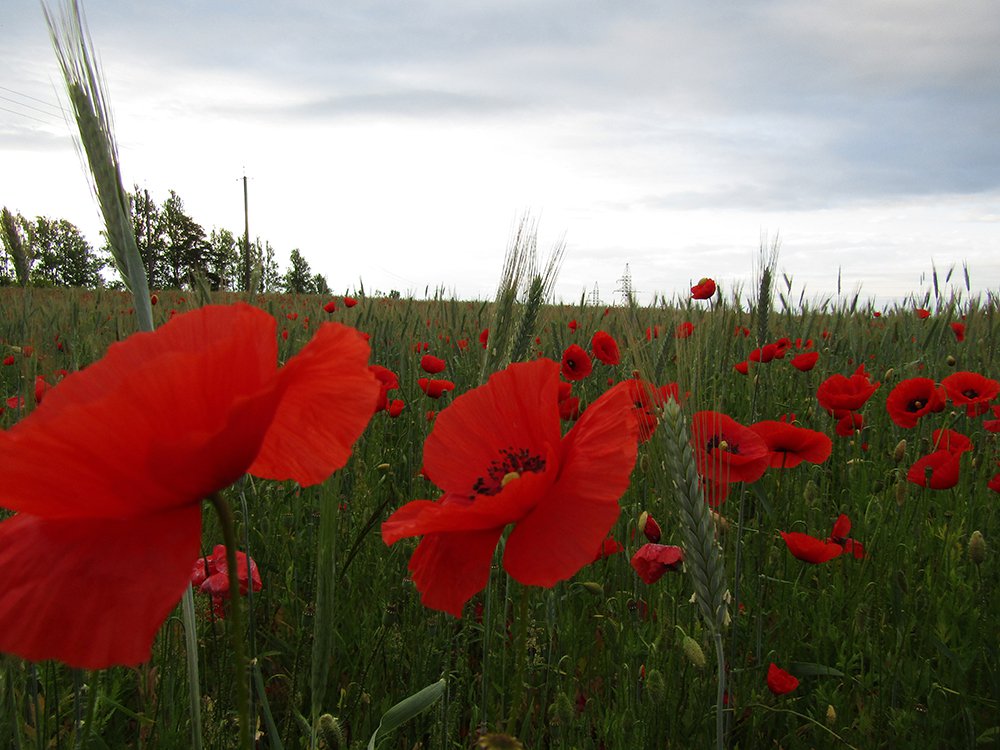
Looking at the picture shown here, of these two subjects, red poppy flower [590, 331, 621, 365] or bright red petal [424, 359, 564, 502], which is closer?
bright red petal [424, 359, 564, 502]

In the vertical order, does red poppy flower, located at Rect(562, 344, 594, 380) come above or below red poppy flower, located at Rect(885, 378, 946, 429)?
above

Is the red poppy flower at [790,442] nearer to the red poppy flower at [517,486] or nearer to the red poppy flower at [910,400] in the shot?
the red poppy flower at [910,400]

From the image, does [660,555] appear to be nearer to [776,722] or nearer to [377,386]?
[776,722]

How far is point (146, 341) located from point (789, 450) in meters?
1.49

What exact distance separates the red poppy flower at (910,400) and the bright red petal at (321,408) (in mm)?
2129

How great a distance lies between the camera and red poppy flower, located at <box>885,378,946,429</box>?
220 cm

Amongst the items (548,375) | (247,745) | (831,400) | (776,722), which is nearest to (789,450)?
(831,400)

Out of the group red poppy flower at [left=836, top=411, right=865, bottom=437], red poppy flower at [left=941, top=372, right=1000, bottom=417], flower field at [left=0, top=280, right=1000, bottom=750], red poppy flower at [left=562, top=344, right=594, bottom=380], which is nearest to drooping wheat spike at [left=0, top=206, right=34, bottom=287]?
flower field at [left=0, top=280, right=1000, bottom=750]

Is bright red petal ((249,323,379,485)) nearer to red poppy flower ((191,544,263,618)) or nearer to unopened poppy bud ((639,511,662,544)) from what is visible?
red poppy flower ((191,544,263,618))

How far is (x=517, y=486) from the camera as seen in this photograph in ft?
2.04

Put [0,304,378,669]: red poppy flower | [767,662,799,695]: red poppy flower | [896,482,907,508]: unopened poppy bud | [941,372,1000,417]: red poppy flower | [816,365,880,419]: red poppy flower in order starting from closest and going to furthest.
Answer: [0,304,378,669]: red poppy flower → [767,662,799,695]: red poppy flower → [896,482,907,508]: unopened poppy bud → [816,365,880,419]: red poppy flower → [941,372,1000,417]: red poppy flower

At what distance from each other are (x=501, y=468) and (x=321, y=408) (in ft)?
1.03

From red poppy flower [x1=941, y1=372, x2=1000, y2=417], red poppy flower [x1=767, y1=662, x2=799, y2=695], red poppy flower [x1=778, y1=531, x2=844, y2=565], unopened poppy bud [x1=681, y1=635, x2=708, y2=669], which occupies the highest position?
red poppy flower [x1=941, y1=372, x2=1000, y2=417]

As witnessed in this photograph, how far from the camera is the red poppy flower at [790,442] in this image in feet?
5.16
